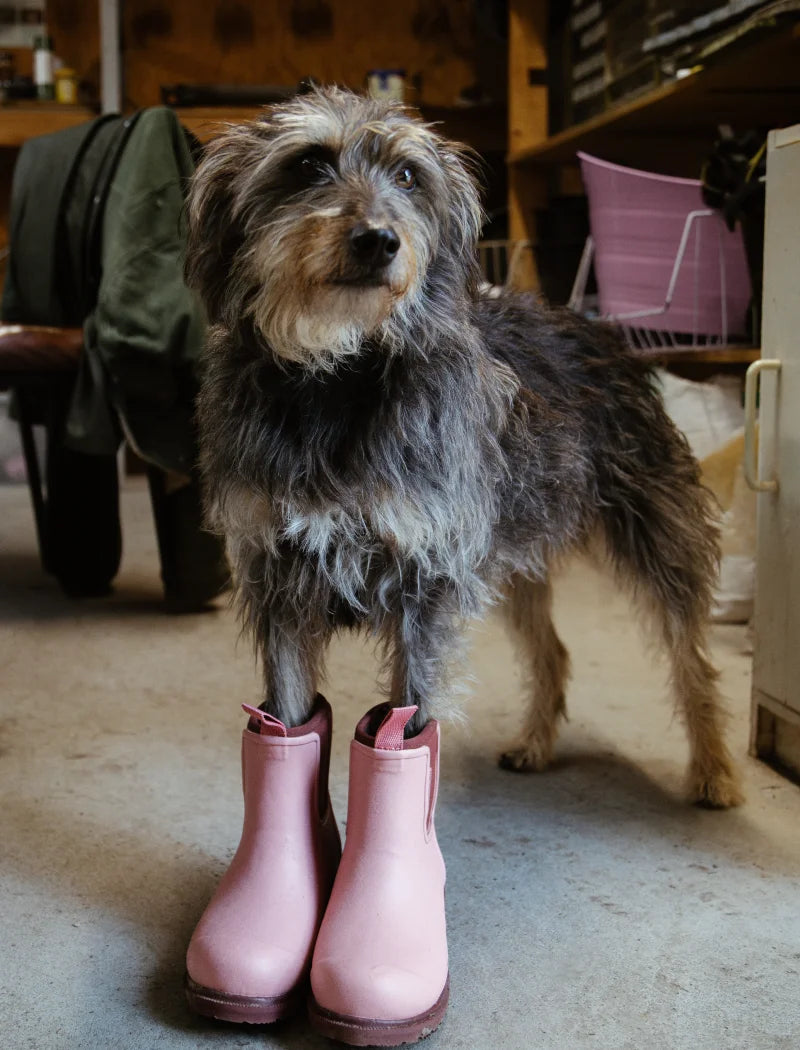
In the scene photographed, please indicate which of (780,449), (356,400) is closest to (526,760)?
(780,449)

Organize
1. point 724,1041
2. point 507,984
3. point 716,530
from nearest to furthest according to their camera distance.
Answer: point 724,1041
point 507,984
point 716,530

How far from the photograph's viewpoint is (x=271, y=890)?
1220mm

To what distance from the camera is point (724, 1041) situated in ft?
3.70

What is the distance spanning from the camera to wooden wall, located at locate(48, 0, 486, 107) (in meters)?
5.50

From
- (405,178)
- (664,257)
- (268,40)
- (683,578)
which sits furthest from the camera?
(268,40)

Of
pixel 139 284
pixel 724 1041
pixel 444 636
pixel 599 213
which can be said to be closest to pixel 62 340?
pixel 139 284

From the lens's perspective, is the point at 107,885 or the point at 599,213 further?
the point at 599,213

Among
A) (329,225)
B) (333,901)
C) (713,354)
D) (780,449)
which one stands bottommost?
(333,901)

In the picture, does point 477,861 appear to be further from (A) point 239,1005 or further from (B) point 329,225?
(B) point 329,225

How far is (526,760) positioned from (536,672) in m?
0.16

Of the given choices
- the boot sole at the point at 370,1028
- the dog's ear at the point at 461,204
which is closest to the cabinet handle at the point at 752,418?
the dog's ear at the point at 461,204

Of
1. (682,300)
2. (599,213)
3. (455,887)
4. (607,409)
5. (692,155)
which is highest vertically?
(692,155)

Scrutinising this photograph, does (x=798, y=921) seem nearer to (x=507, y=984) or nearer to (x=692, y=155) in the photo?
(x=507, y=984)

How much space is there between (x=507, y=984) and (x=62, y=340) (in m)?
1.97
